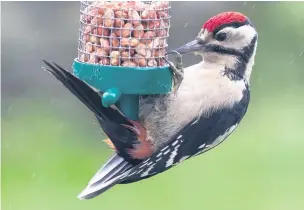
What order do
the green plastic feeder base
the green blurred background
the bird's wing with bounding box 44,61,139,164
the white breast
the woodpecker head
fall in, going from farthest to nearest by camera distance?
the green blurred background
the white breast
the woodpecker head
the green plastic feeder base
the bird's wing with bounding box 44,61,139,164

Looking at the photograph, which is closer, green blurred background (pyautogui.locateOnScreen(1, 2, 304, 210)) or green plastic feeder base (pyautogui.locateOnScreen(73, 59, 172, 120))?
green plastic feeder base (pyautogui.locateOnScreen(73, 59, 172, 120))

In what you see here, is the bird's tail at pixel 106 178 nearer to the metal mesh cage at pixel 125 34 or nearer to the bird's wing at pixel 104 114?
the bird's wing at pixel 104 114

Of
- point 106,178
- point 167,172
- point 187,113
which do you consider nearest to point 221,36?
point 187,113

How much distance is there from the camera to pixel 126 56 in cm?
420

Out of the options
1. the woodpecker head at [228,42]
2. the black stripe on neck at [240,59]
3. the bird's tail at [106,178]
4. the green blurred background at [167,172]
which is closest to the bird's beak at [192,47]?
the woodpecker head at [228,42]

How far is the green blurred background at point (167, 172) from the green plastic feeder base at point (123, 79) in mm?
3434

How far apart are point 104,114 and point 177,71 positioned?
34 centimetres

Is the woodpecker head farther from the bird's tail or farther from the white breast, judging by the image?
the bird's tail

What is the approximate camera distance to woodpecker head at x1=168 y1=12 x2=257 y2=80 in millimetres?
4270

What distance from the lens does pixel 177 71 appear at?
4309 mm

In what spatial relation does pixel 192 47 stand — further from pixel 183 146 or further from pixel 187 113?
pixel 183 146

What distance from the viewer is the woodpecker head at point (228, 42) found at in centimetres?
427

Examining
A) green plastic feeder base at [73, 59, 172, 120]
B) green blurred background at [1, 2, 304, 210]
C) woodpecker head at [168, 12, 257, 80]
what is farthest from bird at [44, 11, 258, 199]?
green blurred background at [1, 2, 304, 210]

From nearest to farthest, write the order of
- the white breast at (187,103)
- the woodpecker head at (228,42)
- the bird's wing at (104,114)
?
the bird's wing at (104,114) → the woodpecker head at (228,42) → the white breast at (187,103)
